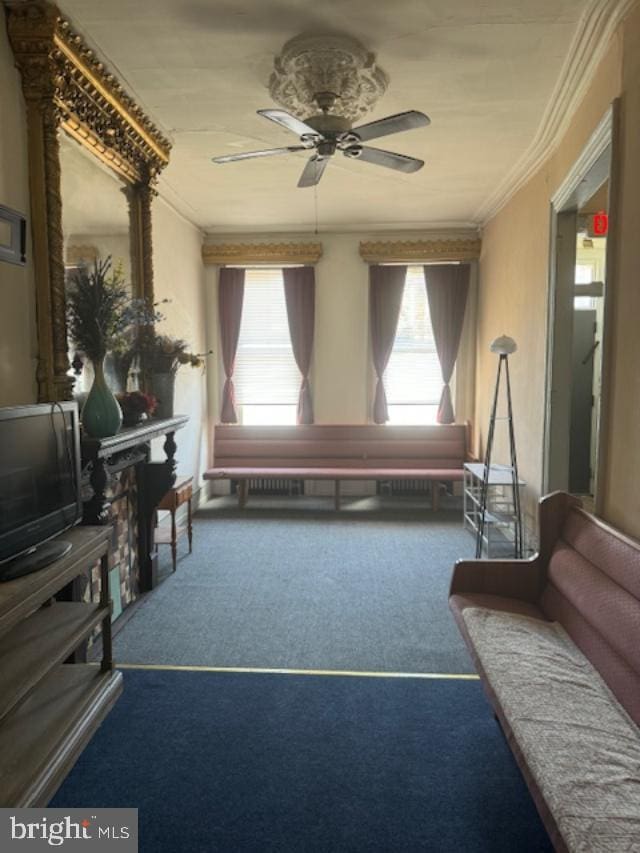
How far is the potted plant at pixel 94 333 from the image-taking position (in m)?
2.78

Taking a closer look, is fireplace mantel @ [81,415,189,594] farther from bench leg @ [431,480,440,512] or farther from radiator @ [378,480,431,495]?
radiator @ [378,480,431,495]

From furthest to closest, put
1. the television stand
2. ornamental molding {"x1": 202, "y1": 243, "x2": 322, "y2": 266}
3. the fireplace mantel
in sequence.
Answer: ornamental molding {"x1": 202, "y1": 243, "x2": 322, "y2": 266} → the fireplace mantel → the television stand

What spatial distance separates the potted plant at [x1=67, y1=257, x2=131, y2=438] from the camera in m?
2.78

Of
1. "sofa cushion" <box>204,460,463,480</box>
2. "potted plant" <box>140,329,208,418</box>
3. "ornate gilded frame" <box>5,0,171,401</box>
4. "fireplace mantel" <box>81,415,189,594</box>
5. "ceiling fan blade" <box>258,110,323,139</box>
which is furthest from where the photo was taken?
"sofa cushion" <box>204,460,463,480</box>

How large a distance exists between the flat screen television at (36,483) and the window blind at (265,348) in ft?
13.6

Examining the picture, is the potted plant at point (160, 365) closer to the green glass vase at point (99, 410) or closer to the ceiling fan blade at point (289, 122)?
the green glass vase at point (99, 410)

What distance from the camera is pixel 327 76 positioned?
282cm

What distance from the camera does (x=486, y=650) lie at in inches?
82.5

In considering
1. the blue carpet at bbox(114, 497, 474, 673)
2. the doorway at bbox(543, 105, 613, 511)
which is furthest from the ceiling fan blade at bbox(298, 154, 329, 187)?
the blue carpet at bbox(114, 497, 474, 673)

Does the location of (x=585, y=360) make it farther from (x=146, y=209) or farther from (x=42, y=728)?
(x=42, y=728)

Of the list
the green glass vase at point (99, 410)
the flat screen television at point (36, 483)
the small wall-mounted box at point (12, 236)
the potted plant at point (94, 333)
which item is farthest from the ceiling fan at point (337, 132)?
the flat screen television at point (36, 483)

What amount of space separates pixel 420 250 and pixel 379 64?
3.39m

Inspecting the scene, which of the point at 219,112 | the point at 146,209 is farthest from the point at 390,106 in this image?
the point at 146,209

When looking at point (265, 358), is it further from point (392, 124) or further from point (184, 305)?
point (392, 124)
